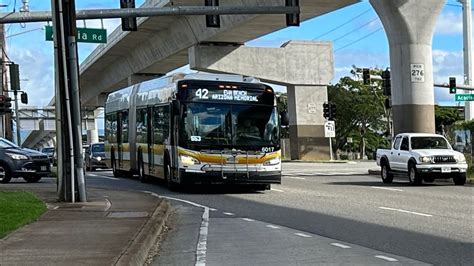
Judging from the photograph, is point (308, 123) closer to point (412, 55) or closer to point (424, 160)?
point (412, 55)

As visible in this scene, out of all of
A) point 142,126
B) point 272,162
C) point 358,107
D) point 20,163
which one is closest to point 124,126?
point 142,126

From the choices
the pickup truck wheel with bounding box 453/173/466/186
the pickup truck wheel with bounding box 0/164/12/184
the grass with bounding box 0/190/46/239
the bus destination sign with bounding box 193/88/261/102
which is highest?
the bus destination sign with bounding box 193/88/261/102

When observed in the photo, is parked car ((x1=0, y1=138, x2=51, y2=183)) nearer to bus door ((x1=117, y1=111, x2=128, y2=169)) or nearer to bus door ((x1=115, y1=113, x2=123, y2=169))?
bus door ((x1=117, y1=111, x2=128, y2=169))

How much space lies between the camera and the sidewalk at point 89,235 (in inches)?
347

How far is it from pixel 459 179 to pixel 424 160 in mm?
1801

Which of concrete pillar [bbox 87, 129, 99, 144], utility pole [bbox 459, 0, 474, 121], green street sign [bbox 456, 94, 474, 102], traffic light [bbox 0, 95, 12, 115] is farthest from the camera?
concrete pillar [bbox 87, 129, 99, 144]

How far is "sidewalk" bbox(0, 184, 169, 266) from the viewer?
8812 millimetres

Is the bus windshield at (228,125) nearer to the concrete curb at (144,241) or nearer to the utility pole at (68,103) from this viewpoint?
the utility pole at (68,103)

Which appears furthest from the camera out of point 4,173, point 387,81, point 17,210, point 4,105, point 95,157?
point 95,157

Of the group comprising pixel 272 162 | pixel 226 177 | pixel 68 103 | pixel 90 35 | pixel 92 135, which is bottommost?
pixel 226 177

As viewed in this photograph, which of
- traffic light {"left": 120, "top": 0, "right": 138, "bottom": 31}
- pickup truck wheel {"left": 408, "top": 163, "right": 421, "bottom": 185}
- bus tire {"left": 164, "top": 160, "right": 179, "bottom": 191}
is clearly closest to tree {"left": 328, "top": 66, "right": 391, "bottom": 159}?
pickup truck wheel {"left": 408, "top": 163, "right": 421, "bottom": 185}

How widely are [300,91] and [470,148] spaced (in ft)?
69.3

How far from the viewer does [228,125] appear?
20109 millimetres

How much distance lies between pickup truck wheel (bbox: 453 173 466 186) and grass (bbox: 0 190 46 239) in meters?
14.5
